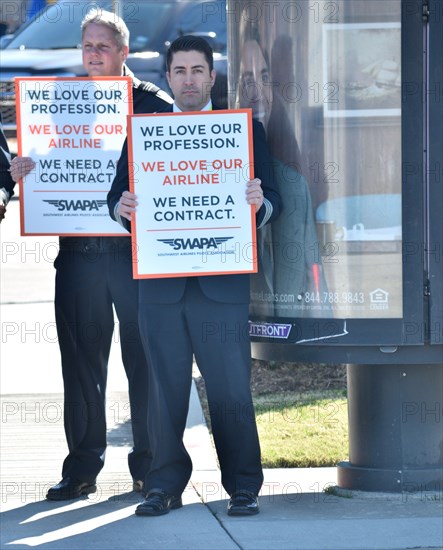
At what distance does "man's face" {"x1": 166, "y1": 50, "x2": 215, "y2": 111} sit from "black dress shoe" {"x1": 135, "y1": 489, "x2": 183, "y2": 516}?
172 cm

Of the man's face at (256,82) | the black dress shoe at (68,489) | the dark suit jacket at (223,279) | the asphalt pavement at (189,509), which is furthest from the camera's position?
the black dress shoe at (68,489)

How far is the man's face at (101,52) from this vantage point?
5906 mm

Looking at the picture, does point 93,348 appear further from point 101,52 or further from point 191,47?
point 191,47

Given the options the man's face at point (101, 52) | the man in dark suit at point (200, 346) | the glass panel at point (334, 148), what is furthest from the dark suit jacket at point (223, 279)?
the man's face at point (101, 52)

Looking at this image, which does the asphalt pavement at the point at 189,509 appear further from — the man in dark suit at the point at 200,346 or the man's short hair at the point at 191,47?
the man's short hair at the point at 191,47

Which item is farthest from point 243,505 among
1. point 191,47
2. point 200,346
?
point 191,47

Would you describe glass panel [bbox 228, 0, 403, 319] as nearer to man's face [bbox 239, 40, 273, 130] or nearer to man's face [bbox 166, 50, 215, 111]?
man's face [bbox 239, 40, 273, 130]

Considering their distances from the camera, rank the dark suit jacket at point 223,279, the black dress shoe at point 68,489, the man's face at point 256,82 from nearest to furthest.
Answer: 1. the dark suit jacket at point 223,279
2. the man's face at point 256,82
3. the black dress shoe at point 68,489

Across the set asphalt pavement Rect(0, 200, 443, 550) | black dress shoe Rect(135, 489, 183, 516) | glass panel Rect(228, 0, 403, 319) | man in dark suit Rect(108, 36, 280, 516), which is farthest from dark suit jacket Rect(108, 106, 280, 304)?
asphalt pavement Rect(0, 200, 443, 550)

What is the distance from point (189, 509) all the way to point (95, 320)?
99 cm

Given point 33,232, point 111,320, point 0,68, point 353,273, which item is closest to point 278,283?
point 353,273

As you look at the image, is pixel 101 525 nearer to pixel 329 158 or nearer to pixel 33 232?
pixel 33 232

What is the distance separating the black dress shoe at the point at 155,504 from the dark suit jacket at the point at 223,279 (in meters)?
0.85

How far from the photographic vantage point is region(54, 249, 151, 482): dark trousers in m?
5.95
